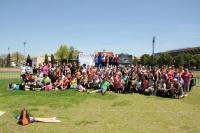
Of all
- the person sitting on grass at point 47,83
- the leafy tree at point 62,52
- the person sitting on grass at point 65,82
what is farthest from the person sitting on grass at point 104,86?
the leafy tree at point 62,52

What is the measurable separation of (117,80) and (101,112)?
6.85 metres

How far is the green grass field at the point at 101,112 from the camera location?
384 inches

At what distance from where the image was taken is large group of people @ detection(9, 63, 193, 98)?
1792 centimetres

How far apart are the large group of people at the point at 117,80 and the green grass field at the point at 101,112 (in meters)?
1.21

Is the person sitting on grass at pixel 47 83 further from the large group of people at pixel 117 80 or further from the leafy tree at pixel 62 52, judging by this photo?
the leafy tree at pixel 62 52

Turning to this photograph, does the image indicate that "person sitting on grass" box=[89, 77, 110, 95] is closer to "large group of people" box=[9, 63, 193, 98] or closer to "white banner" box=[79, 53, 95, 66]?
"large group of people" box=[9, 63, 193, 98]

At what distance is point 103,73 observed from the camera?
803 inches

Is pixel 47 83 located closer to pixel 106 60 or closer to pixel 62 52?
pixel 106 60

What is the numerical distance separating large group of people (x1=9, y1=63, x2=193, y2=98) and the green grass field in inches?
47.6

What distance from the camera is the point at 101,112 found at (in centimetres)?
1242

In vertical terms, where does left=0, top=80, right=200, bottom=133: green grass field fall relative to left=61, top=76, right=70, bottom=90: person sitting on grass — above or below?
below

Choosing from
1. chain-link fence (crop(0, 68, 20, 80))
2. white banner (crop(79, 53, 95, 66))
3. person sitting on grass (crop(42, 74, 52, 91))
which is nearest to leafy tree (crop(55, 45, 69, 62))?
chain-link fence (crop(0, 68, 20, 80))

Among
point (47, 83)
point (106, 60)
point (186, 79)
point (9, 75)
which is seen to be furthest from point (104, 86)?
point (9, 75)

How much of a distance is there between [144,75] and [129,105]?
4874 mm
